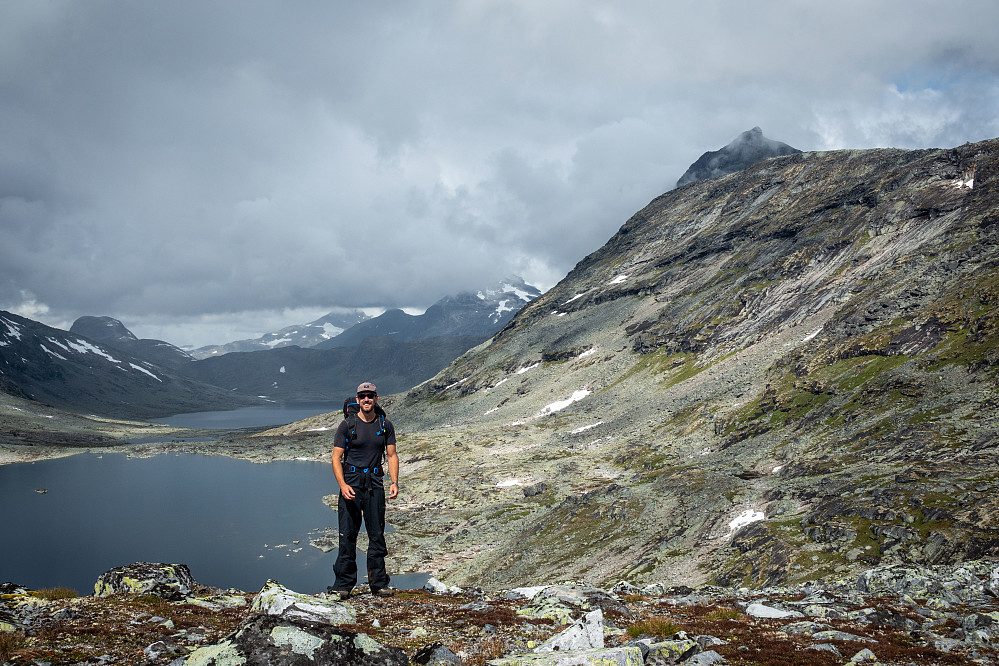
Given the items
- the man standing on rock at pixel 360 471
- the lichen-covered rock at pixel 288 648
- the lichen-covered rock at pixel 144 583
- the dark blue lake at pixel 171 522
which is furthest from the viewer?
the dark blue lake at pixel 171 522

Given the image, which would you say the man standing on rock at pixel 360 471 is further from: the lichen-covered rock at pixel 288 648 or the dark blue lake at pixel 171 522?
the dark blue lake at pixel 171 522

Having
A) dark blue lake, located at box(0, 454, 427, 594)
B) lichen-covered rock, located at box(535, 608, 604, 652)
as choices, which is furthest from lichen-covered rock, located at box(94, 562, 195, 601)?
dark blue lake, located at box(0, 454, 427, 594)

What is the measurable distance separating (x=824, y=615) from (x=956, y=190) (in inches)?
5769

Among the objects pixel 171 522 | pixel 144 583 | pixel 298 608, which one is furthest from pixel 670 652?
pixel 171 522

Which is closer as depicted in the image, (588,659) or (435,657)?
(588,659)

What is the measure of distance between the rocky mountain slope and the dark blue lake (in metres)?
17.5

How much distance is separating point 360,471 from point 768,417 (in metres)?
85.1

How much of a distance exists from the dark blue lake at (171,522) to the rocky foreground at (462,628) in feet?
180

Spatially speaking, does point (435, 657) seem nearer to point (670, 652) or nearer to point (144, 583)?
A: point (670, 652)

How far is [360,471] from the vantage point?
591 inches

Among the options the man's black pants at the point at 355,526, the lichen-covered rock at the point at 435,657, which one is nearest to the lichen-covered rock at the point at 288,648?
the lichen-covered rock at the point at 435,657

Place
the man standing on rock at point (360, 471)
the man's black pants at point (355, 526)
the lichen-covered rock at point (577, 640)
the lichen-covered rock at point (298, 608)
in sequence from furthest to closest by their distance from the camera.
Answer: the man's black pants at point (355, 526) → the man standing on rock at point (360, 471) → the lichen-covered rock at point (577, 640) → the lichen-covered rock at point (298, 608)

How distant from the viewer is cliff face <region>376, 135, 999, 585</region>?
143ft

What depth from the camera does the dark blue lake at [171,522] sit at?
244 feet
